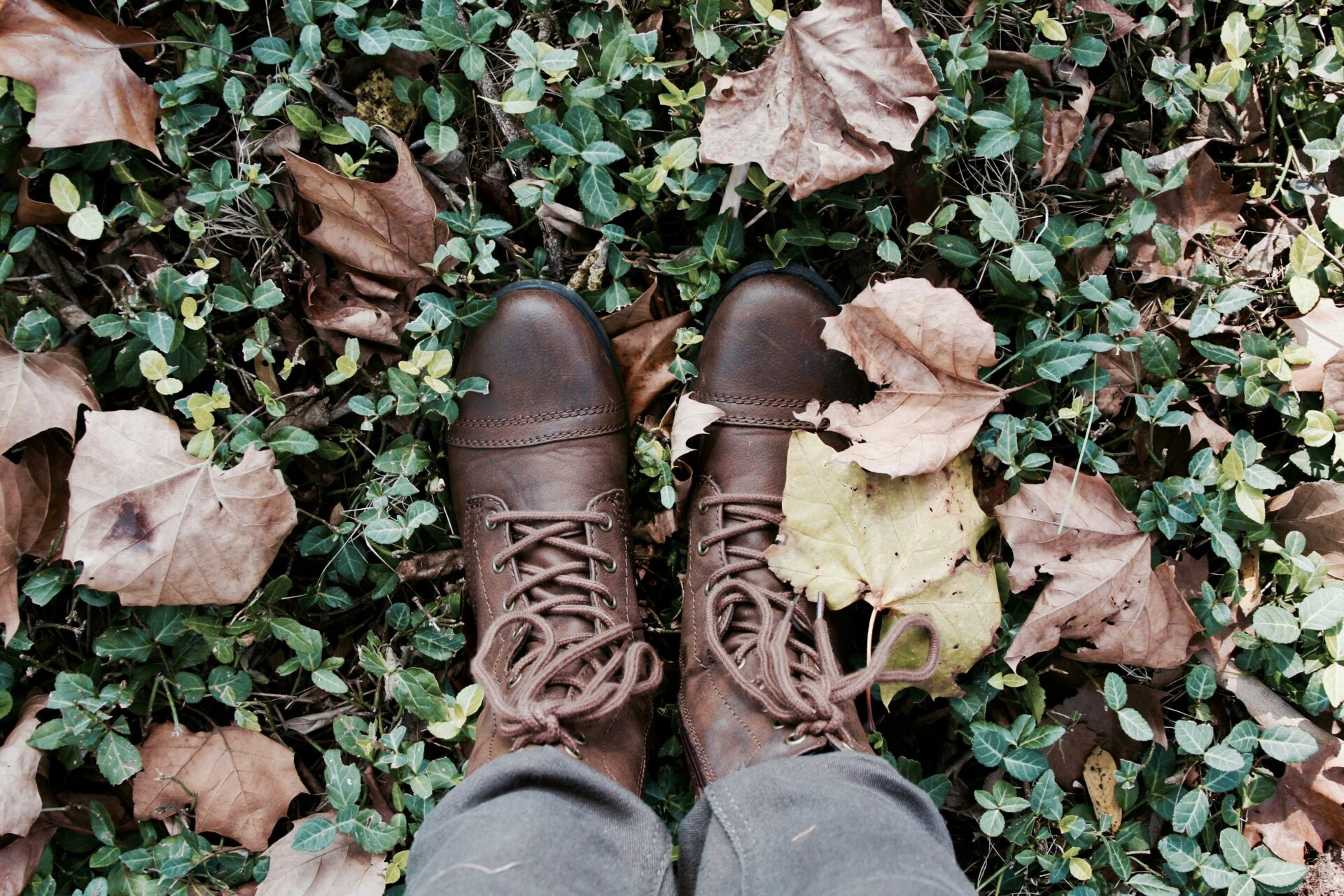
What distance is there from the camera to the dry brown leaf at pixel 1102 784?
1922mm

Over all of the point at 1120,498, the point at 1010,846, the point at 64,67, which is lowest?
the point at 1010,846

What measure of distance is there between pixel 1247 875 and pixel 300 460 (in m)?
2.30

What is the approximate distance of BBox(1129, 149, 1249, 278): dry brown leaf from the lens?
1.92 metres

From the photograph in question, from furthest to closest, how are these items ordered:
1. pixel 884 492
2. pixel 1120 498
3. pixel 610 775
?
pixel 1120 498
pixel 884 492
pixel 610 775

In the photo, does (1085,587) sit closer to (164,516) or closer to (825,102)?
(825,102)

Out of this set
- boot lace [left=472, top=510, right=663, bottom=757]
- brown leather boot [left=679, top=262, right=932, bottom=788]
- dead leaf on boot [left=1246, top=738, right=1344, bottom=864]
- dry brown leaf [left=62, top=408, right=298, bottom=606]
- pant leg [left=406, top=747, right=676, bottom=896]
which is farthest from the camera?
dead leaf on boot [left=1246, top=738, right=1344, bottom=864]

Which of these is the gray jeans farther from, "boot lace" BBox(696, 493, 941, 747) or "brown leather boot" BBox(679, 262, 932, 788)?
"brown leather boot" BBox(679, 262, 932, 788)

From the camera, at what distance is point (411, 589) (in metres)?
1.99

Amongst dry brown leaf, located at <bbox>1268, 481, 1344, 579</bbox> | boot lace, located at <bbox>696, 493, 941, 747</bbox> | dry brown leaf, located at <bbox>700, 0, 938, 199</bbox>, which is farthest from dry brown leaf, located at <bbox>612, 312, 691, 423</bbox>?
dry brown leaf, located at <bbox>1268, 481, 1344, 579</bbox>

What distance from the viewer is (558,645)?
5.90 ft

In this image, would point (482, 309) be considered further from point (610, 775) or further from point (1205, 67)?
point (1205, 67)

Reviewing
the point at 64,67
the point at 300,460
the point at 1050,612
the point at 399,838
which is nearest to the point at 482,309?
the point at 300,460

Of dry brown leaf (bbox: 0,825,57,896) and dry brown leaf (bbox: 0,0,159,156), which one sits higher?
dry brown leaf (bbox: 0,0,159,156)

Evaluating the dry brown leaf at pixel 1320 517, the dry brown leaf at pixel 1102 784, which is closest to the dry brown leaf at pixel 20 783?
the dry brown leaf at pixel 1102 784
